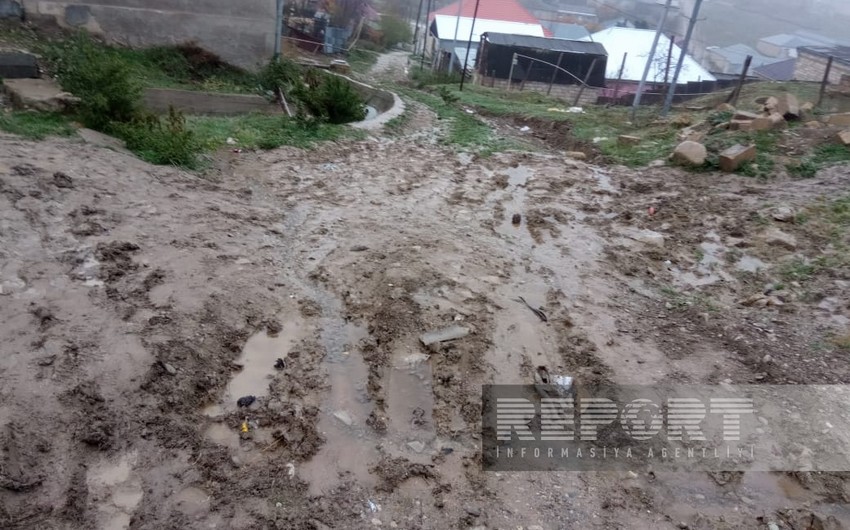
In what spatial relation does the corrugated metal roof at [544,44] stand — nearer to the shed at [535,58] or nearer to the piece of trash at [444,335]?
the shed at [535,58]

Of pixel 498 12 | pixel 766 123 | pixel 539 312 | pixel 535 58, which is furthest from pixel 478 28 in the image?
pixel 539 312

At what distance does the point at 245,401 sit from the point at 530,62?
2126 centimetres

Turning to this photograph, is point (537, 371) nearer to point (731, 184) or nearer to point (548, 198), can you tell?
point (548, 198)

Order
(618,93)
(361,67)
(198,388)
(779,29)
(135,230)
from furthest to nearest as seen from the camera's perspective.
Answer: (779,29)
(361,67)
(618,93)
(135,230)
(198,388)

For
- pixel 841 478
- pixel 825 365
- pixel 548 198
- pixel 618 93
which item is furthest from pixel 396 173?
pixel 618 93

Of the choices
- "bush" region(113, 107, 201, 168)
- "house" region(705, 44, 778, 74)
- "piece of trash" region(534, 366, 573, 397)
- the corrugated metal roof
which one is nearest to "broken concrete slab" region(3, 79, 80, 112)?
"bush" region(113, 107, 201, 168)

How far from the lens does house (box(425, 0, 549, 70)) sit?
1067 inches

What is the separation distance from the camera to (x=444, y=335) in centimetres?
386

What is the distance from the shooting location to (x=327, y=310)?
4.12 m

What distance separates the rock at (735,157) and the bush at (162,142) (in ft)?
22.3

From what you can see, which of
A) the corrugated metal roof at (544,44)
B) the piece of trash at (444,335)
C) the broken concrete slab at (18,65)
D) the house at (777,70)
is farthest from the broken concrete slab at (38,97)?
the house at (777,70)

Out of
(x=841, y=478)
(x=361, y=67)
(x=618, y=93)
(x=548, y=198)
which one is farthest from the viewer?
(x=361, y=67)

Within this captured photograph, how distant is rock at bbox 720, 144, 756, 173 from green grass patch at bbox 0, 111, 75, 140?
26.7 feet

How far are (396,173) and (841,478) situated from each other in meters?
5.62
